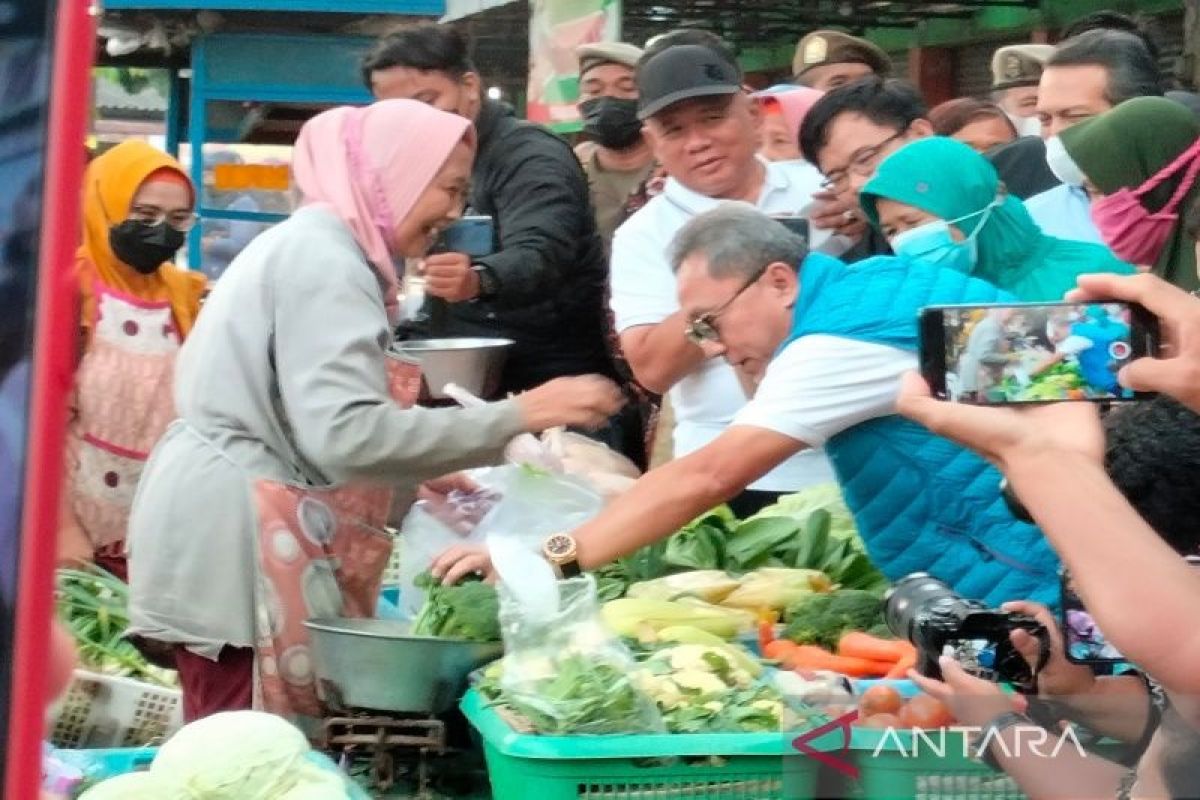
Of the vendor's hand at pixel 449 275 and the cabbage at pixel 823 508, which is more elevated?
the vendor's hand at pixel 449 275

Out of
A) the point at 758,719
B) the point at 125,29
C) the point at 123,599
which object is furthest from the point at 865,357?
the point at 125,29

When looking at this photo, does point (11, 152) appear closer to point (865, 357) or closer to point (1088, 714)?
point (1088, 714)

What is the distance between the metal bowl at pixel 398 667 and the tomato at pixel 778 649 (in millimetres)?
472

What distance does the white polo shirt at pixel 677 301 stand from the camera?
434 centimetres

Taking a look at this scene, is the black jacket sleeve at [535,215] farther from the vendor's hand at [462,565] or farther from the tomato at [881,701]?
the tomato at [881,701]

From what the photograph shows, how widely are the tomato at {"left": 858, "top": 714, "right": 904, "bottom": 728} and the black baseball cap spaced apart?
2644 mm

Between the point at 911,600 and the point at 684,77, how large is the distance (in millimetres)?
2083

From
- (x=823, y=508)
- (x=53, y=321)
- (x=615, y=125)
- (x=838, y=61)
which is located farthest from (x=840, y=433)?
(x=838, y=61)

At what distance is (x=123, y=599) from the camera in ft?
16.4

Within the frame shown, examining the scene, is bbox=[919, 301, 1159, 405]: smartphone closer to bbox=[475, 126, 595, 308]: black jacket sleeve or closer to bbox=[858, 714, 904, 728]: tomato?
bbox=[858, 714, 904, 728]: tomato

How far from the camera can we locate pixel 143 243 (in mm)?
5602

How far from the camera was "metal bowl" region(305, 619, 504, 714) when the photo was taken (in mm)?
3104

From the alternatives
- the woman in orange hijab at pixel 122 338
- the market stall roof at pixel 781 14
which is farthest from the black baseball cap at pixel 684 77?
the market stall roof at pixel 781 14

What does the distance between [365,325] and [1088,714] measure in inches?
62.9
